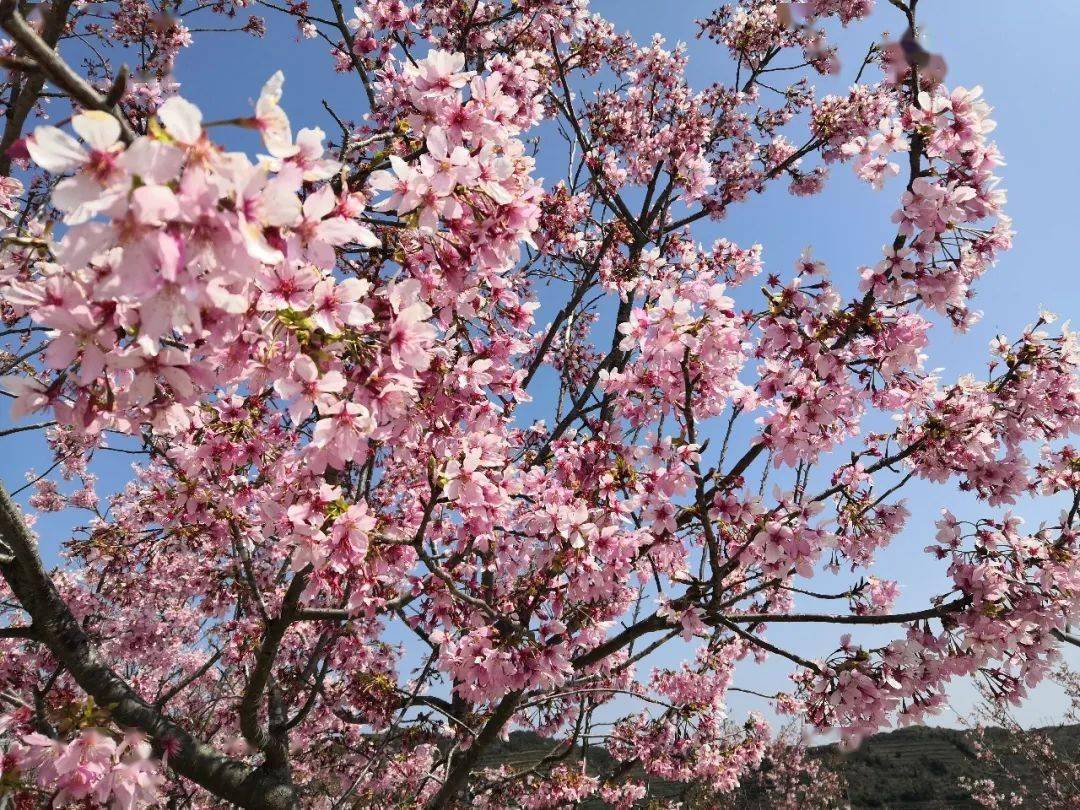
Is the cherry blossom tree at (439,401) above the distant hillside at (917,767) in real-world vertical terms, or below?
above

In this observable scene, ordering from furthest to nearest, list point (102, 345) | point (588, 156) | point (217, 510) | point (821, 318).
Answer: point (588, 156) → point (217, 510) → point (821, 318) → point (102, 345)

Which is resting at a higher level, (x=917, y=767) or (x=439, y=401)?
(x=439, y=401)

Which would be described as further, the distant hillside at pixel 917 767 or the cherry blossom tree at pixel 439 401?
the distant hillside at pixel 917 767

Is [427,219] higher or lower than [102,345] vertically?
higher

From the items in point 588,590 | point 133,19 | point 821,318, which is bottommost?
point 588,590

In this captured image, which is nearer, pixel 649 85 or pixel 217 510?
pixel 217 510

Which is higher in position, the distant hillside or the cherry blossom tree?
the cherry blossom tree

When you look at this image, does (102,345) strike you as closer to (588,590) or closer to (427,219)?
(427,219)

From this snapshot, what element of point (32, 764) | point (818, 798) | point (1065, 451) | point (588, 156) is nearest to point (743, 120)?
point (588, 156)

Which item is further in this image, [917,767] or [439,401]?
[917,767]

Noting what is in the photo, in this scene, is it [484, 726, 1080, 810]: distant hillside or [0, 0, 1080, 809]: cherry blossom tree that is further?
[484, 726, 1080, 810]: distant hillside

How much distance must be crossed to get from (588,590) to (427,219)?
2.38 metres

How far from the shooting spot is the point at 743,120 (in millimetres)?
8938

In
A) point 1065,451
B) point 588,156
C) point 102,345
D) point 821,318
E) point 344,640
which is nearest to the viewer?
point 102,345
